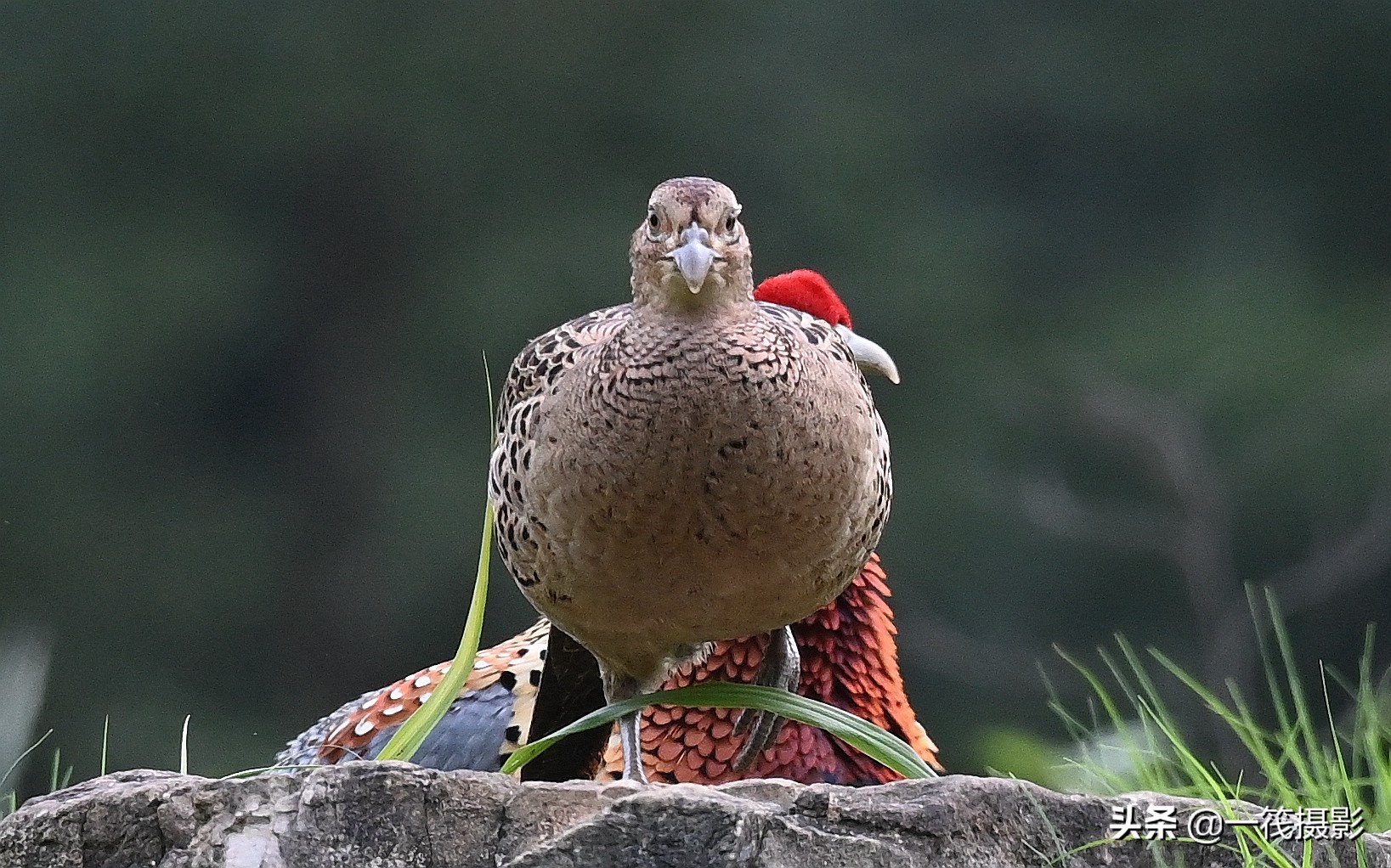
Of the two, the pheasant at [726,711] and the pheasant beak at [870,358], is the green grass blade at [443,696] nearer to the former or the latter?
the pheasant at [726,711]

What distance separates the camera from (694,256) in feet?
9.74

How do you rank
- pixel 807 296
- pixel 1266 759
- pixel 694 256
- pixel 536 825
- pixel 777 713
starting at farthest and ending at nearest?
pixel 807 296 < pixel 1266 759 < pixel 777 713 < pixel 694 256 < pixel 536 825

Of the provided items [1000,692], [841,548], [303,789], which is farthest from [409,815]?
[1000,692]

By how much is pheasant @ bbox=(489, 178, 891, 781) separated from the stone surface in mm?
456

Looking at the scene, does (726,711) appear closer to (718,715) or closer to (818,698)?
(718,715)

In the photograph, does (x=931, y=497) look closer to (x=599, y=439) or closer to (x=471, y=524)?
(x=471, y=524)

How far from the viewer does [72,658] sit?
10.2 metres

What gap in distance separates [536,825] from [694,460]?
24.0 inches

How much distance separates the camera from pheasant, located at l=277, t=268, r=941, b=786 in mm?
4098

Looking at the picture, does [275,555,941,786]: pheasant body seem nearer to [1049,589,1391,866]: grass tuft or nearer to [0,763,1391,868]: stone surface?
[1049,589,1391,866]: grass tuft

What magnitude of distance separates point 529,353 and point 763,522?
0.61 meters

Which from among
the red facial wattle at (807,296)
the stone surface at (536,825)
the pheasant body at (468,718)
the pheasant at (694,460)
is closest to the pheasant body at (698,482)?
the pheasant at (694,460)

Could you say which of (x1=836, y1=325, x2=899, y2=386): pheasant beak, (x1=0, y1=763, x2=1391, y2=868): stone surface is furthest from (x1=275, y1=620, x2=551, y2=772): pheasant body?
(x1=0, y1=763, x2=1391, y2=868): stone surface

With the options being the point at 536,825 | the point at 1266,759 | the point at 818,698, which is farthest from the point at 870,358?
the point at 536,825
